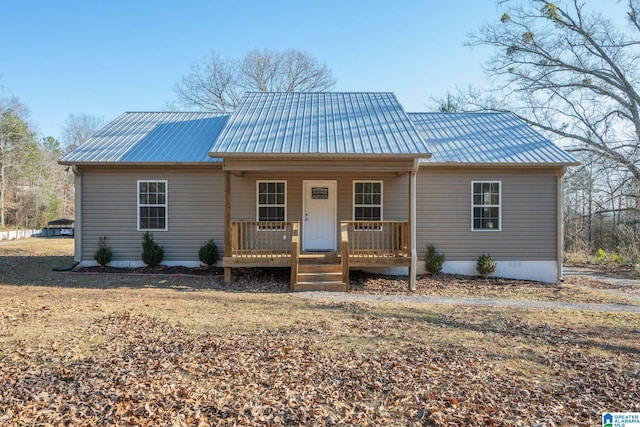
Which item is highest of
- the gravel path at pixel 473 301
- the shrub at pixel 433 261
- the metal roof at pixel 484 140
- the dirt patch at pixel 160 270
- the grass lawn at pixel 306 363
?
the metal roof at pixel 484 140

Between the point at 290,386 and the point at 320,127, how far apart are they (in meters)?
7.99

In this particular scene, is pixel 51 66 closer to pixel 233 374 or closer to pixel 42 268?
pixel 42 268

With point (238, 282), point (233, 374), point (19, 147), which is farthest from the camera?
point (19, 147)

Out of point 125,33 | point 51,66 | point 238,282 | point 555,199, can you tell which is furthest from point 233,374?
point 51,66

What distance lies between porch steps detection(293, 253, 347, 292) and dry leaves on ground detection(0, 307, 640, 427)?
3.87 m

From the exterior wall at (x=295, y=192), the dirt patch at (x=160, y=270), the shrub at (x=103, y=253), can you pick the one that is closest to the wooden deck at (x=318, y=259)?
the exterior wall at (x=295, y=192)

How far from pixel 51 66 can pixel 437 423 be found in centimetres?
2564

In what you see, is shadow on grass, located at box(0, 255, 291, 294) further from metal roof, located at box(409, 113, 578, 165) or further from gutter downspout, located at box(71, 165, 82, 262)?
metal roof, located at box(409, 113, 578, 165)

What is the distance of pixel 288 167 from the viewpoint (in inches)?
364

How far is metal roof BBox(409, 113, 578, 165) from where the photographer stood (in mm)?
10906

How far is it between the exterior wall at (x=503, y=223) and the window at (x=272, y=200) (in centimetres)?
407

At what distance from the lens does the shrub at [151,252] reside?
35.8 ft

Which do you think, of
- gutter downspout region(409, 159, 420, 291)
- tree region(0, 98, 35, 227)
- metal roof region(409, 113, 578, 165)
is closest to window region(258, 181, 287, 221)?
gutter downspout region(409, 159, 420, 291)

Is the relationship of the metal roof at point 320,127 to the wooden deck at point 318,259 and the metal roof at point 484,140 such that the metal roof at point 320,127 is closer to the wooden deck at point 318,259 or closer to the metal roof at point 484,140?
the metal roof at point 484,140
